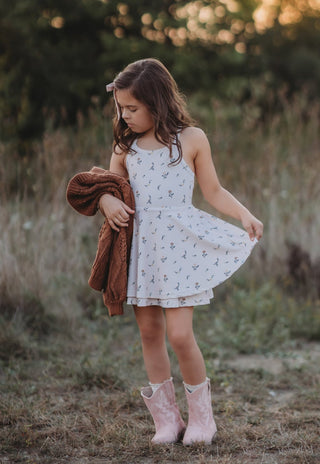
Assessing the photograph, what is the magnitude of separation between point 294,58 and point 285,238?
54.4 ft

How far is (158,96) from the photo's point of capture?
226 cm

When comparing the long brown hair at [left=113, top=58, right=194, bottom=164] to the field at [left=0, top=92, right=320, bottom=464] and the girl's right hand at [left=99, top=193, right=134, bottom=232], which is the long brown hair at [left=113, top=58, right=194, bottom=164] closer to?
the girl's right hand at [left=99, top=193, right=134, bottom=232]

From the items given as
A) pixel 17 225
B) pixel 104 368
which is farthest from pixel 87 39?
pixel 104 368

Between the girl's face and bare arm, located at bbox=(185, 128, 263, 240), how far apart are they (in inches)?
8.4

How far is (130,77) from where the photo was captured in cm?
226

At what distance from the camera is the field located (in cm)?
240

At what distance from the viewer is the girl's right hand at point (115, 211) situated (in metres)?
2.26

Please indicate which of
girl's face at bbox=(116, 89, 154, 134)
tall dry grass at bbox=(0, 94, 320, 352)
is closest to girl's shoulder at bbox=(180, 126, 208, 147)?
girl's face at bbox=(116, 89, 154, 134)

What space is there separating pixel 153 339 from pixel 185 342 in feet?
0.57

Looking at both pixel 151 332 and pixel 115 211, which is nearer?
pixel 115 211

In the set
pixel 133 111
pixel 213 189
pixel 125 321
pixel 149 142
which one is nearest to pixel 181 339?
pixel 213 189

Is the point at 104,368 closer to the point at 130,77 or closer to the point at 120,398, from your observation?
the point at 120,398

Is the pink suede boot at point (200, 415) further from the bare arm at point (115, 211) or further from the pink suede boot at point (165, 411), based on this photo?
the bare arm at point (115, 211)

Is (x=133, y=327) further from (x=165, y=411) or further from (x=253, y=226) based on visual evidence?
(x=253, y=226)
